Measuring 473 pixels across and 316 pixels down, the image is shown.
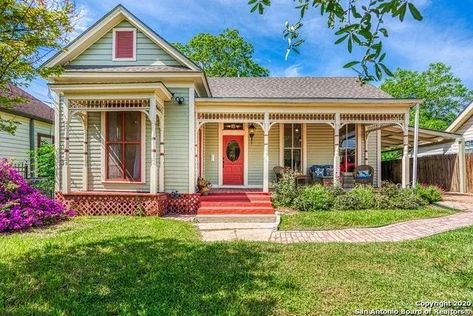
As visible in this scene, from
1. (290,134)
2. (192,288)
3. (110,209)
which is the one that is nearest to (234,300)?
(192,288)

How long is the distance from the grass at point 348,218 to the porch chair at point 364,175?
7.53ft

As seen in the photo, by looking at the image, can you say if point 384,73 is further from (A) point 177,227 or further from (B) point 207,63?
(B) point 207,63

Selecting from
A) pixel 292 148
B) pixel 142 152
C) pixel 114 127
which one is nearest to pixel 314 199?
pixel 292 148

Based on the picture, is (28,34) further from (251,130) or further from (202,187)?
(251,130)

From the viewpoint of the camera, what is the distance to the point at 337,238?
6.66 meters

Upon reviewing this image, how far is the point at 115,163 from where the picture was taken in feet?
34.7

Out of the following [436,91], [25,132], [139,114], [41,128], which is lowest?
[25,132]

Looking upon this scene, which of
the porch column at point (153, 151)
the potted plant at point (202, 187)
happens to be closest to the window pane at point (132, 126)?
the porch column at point (153, 151)

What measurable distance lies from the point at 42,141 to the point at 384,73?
18858 millimetres

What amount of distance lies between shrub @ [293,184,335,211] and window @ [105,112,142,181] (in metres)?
5.37

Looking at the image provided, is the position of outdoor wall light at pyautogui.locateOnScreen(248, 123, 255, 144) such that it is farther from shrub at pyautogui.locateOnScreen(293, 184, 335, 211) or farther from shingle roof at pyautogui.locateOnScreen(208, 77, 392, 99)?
shrub at pyautogui.locateOnScreen(293, 184, 335, 211)

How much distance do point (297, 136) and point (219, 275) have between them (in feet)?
32.3

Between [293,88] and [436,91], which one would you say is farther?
[436,91]

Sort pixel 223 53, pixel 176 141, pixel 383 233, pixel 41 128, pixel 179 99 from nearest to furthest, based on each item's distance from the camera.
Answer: pixel 383 233 < pixel 179 99 < pixel 176 141 < pixel 41 128 < pixel 223 53
